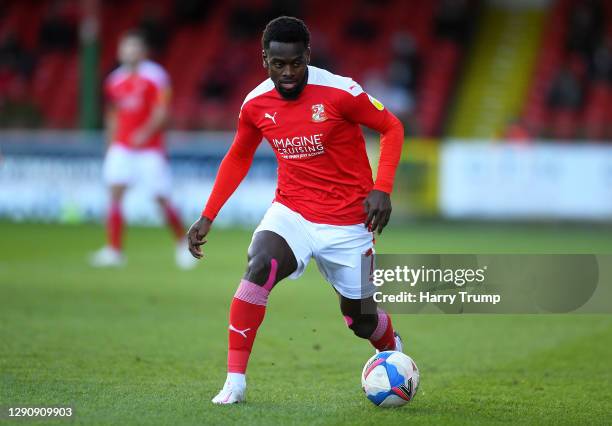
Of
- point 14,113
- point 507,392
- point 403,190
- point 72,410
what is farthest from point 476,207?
point 72,410

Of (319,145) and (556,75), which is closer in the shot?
(319,145)

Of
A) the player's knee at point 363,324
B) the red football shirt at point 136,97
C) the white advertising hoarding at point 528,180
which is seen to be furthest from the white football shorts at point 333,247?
the white advertising hoarding at point 528,180

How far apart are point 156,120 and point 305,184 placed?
685 centimetres

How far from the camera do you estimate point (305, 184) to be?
237 inches

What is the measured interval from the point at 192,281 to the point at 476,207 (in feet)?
24.6

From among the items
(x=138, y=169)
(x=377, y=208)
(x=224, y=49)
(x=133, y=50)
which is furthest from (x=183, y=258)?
(x=224, y=49)

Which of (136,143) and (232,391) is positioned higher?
(136,143)

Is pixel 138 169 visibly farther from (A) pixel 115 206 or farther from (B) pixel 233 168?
(B) pixel 233 168

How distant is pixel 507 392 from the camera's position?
6328mm

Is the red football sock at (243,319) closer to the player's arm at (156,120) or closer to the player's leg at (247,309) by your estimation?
the player's leg at (247,309)

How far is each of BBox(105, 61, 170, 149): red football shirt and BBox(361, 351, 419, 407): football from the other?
24.6 feet

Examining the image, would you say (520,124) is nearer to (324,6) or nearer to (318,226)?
(324,6)

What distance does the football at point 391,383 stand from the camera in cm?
572

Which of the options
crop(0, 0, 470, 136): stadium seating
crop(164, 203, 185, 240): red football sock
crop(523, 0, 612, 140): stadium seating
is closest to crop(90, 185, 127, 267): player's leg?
crop(164, 203, 185, 240): red football sock
